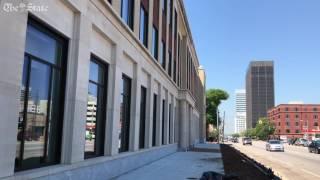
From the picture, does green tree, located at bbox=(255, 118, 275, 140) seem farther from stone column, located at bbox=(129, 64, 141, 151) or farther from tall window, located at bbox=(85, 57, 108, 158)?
tall window, located at bbox=(85, 57, 108, 158)

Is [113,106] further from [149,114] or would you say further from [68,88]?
[149,114]

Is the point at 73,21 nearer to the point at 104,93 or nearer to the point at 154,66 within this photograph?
the point at 104,93

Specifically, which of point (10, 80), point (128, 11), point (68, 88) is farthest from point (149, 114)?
point (10, 80)

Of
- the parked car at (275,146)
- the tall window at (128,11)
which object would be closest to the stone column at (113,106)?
the tall window at (128,11)

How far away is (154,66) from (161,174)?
8524 millimetres

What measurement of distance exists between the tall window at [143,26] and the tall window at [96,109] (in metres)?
6.90

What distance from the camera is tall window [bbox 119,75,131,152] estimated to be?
54.1 feet

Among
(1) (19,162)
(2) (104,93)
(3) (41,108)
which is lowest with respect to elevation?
(1) (19,162)

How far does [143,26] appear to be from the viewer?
21.0 meters

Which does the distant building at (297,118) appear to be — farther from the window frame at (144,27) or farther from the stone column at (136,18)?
the stone column at (136,18)

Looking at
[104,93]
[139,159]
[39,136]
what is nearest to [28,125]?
[39,136]

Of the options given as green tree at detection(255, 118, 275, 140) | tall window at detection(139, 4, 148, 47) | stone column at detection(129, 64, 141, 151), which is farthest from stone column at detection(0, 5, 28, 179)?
green tree at detection(255, 118, 275, 140)

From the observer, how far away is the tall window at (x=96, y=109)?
41.1 feet

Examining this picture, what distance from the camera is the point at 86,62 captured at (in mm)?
11328
